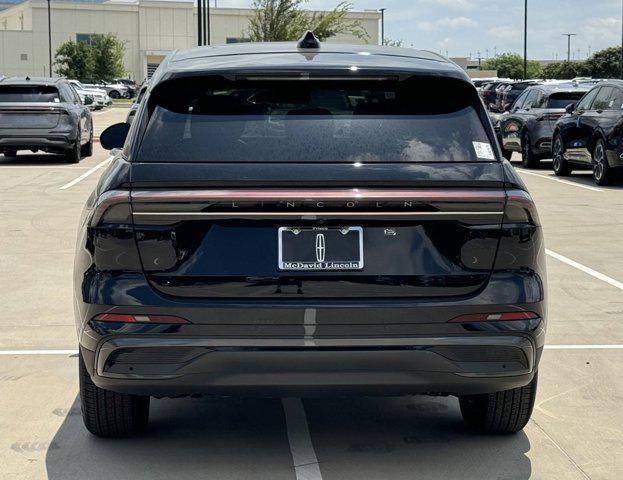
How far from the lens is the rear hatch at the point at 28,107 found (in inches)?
877

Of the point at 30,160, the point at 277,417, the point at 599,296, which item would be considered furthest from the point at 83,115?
the point at 277,417

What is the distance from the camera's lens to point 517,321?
4590 mm

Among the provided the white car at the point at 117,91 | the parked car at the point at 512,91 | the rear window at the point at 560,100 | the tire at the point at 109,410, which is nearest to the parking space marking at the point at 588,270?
the tire at the point at 109,410

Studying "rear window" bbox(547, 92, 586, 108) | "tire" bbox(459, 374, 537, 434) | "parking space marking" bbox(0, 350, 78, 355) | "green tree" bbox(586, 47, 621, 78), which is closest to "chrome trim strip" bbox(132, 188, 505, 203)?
"tire" bbox(459, 374, 537, 434)

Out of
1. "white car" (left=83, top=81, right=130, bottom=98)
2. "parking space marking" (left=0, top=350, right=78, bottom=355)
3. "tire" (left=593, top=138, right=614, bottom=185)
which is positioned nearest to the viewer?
"parking space marking" (left=0, top=350, right=78, bottom=355)

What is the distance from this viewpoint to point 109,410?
5.15 m

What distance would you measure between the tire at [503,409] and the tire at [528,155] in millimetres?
18069

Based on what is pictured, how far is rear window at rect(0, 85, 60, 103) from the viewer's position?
22.6 meters

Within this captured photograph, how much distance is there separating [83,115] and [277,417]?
757 inches

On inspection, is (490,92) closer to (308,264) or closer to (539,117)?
(539,117)

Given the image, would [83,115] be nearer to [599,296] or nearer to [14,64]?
[599,296]

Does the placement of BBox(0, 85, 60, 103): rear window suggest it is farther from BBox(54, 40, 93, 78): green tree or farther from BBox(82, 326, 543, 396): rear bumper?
BBox(54, 40, 93, 78): green tree

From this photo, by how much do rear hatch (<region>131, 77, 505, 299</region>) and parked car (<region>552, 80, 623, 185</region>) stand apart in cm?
1412

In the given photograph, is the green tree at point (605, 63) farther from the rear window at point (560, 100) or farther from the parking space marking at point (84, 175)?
the parking space marking at point (84, 175)
